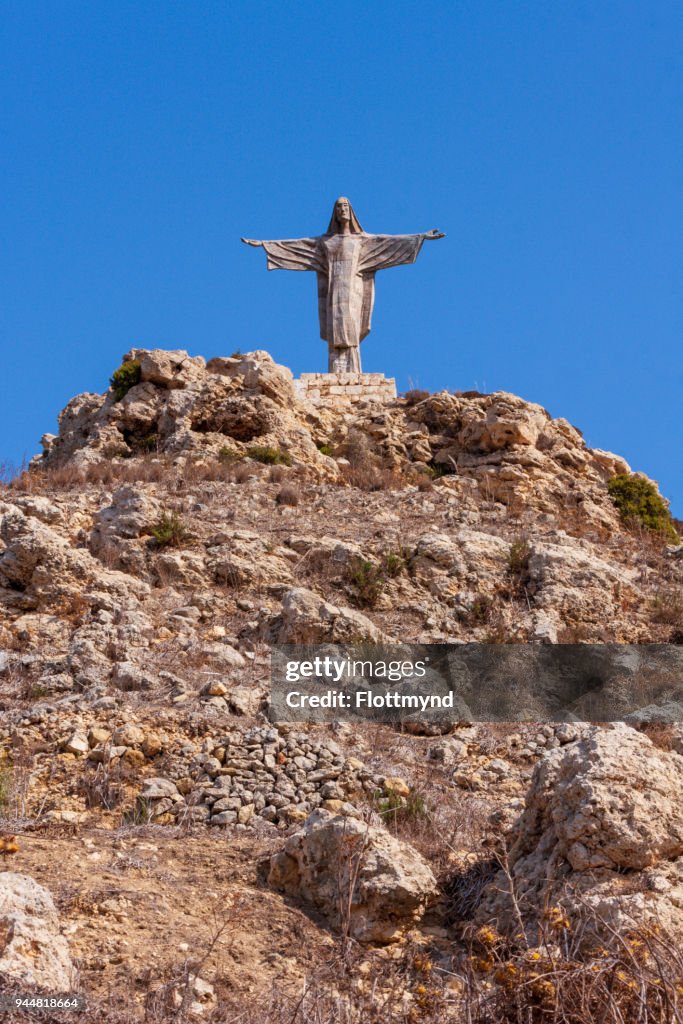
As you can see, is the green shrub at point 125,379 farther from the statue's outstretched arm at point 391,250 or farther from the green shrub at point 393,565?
the green shrub at point 393,565

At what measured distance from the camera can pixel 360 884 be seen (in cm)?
427

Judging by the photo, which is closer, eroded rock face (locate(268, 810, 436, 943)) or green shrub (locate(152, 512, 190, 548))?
eroded rock face (locate(268, 810, 436, 943))

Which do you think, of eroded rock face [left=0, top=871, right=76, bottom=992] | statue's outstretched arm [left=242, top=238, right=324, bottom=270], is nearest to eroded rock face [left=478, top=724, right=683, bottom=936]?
eroded rock face [left=0, top=871, right=76, bottom=992]

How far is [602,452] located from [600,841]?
10696 mm

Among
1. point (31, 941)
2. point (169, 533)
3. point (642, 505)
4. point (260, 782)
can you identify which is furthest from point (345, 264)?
point (31, 941)

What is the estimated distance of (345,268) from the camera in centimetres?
1662

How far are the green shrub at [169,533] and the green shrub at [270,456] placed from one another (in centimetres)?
301

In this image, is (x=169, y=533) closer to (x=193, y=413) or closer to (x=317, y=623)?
(x=317, y=623)

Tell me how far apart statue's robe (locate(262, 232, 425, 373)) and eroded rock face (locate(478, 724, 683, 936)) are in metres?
12.2

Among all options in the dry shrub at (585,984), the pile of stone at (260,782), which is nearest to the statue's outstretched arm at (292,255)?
the pile of stone at (260,782)

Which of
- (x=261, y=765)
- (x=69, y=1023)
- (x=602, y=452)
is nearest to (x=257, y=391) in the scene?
(x=602, y=452)

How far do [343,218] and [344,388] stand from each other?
3213 mm

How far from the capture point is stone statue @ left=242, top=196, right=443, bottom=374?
16.2 m

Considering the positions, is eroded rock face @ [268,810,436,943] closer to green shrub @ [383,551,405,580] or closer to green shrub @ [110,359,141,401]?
green shrub @ [383,551,405,580]
